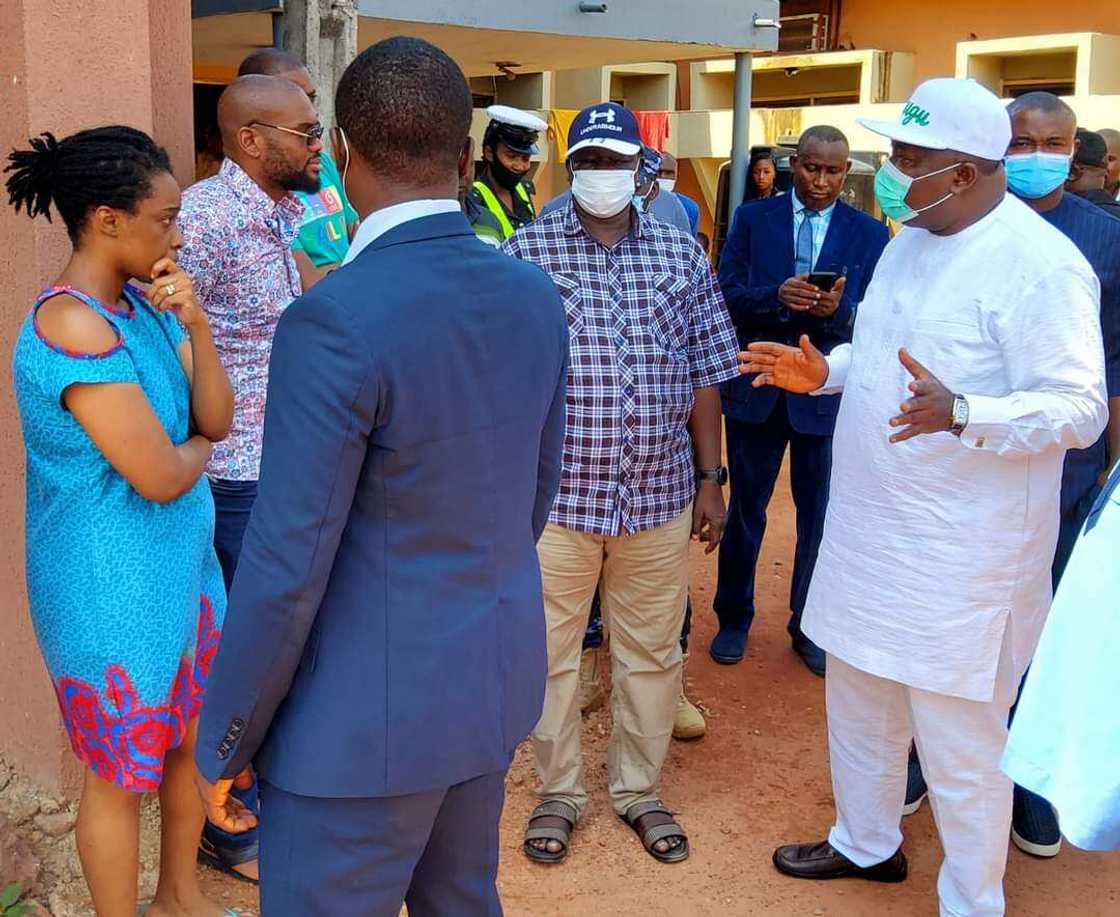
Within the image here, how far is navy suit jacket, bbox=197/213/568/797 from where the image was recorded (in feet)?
6.17

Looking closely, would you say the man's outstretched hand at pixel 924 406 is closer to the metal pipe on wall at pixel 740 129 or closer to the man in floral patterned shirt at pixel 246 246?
the man in floral patterned shirt at pixel 246 246

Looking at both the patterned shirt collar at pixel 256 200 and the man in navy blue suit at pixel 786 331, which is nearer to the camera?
the patterned shirt collar at pixel 256 200

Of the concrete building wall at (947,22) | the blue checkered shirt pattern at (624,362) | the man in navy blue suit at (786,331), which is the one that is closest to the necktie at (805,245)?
the man in navy blue suit at (786,331)

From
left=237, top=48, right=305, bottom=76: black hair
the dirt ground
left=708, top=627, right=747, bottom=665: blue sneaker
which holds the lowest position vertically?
the dirt ground

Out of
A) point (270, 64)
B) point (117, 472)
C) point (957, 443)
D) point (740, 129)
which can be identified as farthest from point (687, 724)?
point (740, 129)

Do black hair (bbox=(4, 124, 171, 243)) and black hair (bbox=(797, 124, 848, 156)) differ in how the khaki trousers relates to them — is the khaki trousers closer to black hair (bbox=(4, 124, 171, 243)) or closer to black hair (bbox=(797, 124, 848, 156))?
black hair (bbox=(4, 124, 171, 243))

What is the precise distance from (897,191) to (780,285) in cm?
184

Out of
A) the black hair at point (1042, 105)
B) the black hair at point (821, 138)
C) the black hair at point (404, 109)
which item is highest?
the black hair at point (1042, 105)

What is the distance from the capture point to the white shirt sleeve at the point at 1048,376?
114 inches

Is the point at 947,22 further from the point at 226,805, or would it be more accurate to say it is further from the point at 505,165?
the point at 226,805

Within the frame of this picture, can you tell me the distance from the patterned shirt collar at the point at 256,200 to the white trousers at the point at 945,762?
197cm

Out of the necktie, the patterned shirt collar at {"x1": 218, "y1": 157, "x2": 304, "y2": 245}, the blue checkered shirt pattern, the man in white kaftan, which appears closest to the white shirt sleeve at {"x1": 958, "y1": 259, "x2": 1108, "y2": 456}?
the man in white kaftan

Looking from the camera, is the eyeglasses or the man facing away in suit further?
the eyeglasses

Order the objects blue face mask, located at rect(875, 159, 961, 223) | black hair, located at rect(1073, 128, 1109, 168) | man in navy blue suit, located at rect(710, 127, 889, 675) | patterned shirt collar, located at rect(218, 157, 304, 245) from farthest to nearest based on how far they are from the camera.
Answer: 1. man in navy blue suit, located at rect(710, 127, 889, 675)
2. black hair, located at rect(1073, 128, 1109, 168)
3. patterned shirt collar, located at rect(218, 157, 304, 245)
4. blue face mask, located at rect(875, 159, 961, 223)
